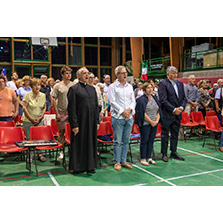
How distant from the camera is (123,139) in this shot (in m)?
4.61

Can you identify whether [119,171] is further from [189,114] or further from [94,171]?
[189,114]

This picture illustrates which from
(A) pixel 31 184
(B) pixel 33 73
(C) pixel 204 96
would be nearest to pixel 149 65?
(B) pixel 33 73

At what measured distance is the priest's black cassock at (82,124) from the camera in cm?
418

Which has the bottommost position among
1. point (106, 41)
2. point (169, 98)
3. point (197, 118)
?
point (197, 118)

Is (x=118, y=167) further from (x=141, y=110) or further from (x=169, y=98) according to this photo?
(x=169, y=98)

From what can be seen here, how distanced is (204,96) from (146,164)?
12.8 ft

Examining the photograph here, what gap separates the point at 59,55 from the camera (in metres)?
17.9

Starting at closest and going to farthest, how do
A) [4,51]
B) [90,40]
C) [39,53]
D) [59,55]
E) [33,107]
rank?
[33,107], [4,51], [39,53], [59,55], [90,40]

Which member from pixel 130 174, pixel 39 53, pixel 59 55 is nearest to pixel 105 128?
pixel 130 174

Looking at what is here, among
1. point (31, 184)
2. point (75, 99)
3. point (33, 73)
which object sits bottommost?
point (31, 184)

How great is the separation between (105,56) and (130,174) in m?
16.6

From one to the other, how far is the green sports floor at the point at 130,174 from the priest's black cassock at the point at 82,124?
25 cm

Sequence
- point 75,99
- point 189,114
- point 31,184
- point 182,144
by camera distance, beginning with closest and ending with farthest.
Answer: point 31,184
point 75,99
point 182,144
point 189,114

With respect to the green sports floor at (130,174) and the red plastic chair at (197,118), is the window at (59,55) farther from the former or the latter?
the green sports floor at (130,174)
